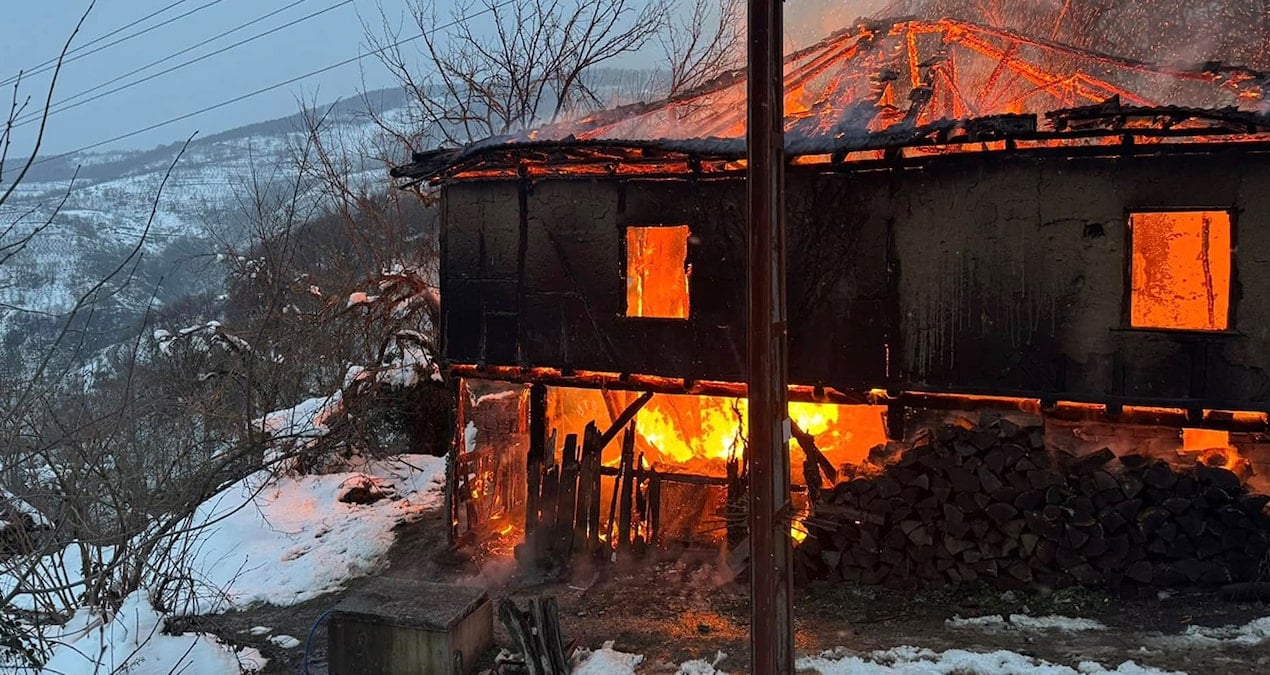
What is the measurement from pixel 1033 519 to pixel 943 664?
2.70 meters

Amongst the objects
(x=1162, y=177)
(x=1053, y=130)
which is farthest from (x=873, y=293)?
(x=1162, y=177)

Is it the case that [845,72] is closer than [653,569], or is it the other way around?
[653,569]

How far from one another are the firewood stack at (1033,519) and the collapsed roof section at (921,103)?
3.83 m

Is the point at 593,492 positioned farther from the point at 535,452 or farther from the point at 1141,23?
the point at 1141,23

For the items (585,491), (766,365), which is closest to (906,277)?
(766,365)

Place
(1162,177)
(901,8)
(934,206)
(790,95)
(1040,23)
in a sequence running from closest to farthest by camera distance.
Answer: (1162,177) < (934,206) < (790,95) < (901,8) < (1040,23)

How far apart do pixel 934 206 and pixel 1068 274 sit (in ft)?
5.91

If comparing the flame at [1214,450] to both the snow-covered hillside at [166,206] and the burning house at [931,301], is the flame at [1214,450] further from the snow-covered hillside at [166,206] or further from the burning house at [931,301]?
the snow-covered hillside at [166,206]

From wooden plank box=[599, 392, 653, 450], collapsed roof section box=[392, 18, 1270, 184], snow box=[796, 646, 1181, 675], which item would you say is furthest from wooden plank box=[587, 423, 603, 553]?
snow box=[796, 646, 1181, 675]

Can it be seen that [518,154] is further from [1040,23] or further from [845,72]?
[1040,23]

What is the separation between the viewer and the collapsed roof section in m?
8.66

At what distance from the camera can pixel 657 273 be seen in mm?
13383

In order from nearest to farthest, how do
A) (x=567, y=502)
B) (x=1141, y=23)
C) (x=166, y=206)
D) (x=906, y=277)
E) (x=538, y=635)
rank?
1. (x=538, y=635)
2. (x=906, y=277)
3. (x=567, y=502)
4. (x=1141, y=23)
5. (x=166, y=206)

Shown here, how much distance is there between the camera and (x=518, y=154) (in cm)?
1119
